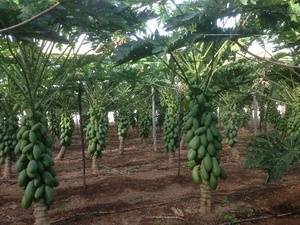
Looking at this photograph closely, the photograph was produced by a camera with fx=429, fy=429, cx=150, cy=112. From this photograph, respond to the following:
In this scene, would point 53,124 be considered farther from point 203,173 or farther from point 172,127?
point 203,173

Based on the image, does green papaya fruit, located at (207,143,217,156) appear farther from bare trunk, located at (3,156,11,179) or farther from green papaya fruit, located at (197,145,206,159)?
bare trunk, located at (3,156,11,179)

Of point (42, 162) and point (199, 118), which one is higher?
point (199, 118)

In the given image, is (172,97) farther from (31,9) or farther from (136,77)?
(31,9)

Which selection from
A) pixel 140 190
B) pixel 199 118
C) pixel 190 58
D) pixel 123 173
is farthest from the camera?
pixel 123 173

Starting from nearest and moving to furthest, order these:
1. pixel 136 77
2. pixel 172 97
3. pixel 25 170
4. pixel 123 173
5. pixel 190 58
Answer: pixel 25 170 < pixel 190 58 < pixel 136 77 < pixel 123 173 < pixel 172 97

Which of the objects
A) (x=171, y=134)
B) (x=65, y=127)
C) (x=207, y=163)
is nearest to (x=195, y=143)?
(x=207, y=163)

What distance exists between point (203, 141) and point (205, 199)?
1227 millimetres

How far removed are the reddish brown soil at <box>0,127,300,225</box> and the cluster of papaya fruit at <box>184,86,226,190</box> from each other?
88cm

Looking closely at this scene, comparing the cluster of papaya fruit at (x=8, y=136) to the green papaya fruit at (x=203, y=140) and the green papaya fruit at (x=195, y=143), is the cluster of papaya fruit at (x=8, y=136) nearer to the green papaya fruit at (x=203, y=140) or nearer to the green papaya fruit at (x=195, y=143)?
the green papaya fruit at (x=195, y=143)

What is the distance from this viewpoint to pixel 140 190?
994 cm

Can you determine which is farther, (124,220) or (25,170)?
(124,220)

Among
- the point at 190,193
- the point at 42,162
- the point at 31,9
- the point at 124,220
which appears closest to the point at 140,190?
the point at 190,193

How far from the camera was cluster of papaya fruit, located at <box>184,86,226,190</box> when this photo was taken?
7.26 m

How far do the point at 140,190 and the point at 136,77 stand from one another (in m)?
2.68
